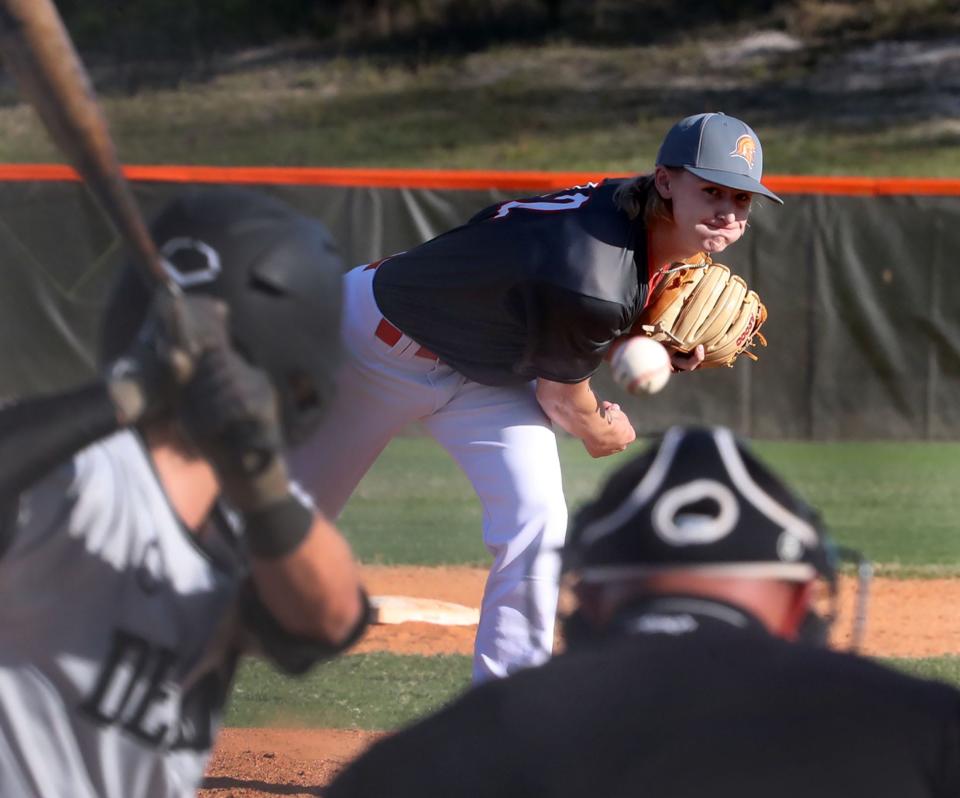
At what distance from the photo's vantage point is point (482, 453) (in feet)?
12.3

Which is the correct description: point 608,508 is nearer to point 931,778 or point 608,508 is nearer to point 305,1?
point 931,778

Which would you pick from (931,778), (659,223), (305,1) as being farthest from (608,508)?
(305,1)

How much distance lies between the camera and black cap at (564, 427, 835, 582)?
4.64ft

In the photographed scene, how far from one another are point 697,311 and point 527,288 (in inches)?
20.9

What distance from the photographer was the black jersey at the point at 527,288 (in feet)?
11.7

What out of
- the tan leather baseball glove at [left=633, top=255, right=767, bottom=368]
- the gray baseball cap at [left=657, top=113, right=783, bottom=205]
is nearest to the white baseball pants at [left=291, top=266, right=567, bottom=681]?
the tan leather baseball glove at [left=633, top=255, right=767, bottom=368]

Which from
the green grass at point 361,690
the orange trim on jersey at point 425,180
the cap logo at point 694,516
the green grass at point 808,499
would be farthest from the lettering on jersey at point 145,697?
the orange trim on jersey at point 425,180

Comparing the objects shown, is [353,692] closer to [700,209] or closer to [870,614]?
[700,209]

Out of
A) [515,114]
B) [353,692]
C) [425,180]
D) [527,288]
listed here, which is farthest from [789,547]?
[515,114]

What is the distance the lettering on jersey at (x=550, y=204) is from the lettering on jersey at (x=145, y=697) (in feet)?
7.25

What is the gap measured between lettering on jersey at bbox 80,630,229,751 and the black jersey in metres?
2.01

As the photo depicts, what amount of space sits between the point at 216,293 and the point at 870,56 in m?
22.5

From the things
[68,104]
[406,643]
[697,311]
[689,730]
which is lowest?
[406,643]

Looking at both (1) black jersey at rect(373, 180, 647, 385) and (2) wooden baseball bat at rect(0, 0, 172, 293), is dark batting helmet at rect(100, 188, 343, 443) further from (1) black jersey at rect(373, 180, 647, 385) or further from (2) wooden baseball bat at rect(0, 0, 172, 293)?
(1) black jersey at rect(373, 180, 647, 385)
